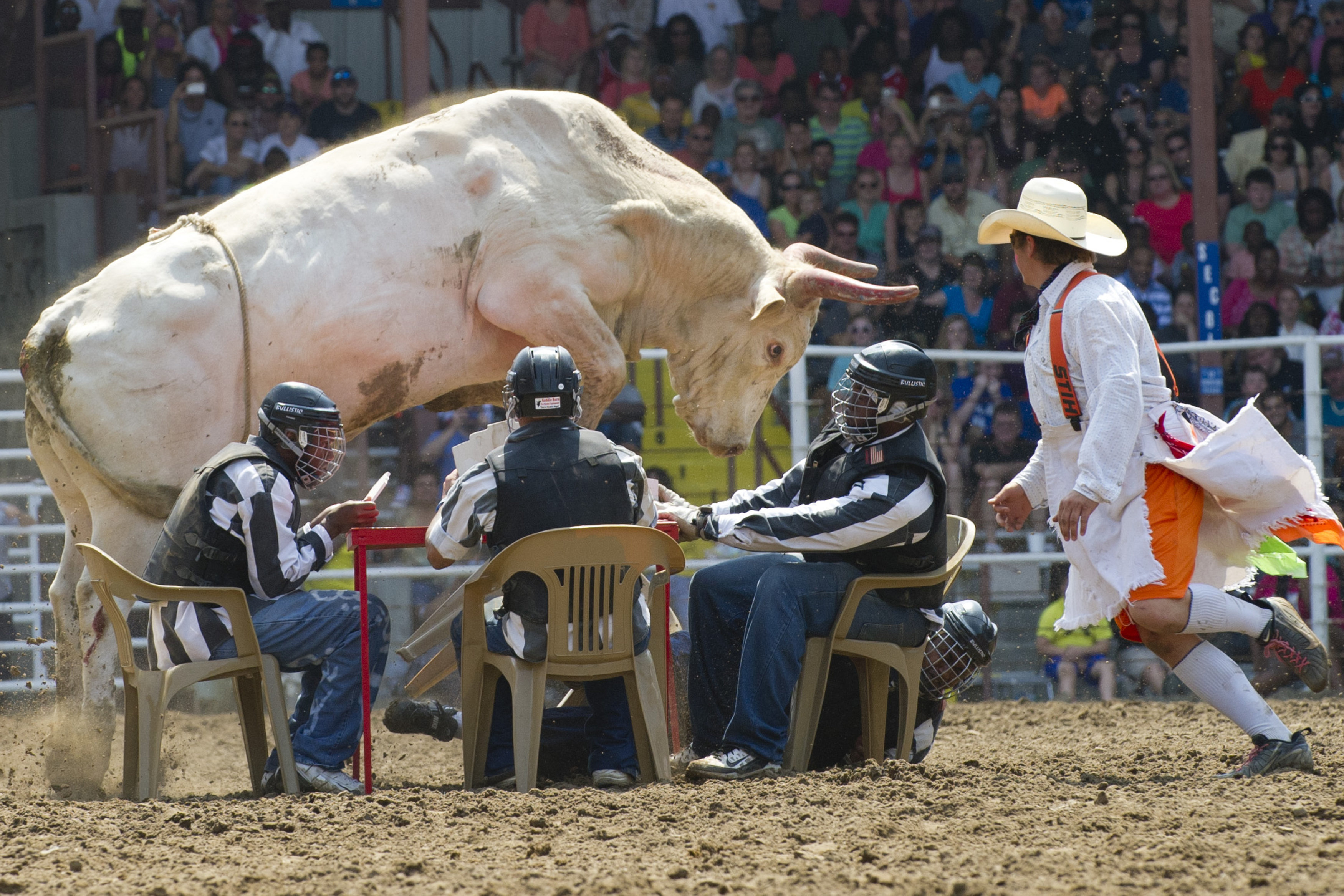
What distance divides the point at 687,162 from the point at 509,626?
665 cm

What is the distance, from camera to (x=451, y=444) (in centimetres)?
845

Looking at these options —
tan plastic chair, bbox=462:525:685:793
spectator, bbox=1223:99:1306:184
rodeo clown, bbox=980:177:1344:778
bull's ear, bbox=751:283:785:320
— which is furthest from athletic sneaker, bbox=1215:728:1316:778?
spectator, bbox=1223:99:1306:184

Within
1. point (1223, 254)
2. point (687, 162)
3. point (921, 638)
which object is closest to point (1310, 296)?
point (1223, 254)

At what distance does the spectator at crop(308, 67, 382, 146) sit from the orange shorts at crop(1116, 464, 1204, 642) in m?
6.99

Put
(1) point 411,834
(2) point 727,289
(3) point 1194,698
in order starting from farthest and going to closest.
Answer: (3) point 1194,698 < (2) point 727,289 < (1) point 411,834

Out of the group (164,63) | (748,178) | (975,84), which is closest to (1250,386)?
(975,84)

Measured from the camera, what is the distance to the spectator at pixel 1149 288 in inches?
400

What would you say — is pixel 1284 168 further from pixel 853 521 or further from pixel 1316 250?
pixel 853 521

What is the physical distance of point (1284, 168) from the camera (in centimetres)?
1084

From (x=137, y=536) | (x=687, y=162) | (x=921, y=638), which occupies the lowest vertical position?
(x=921, y=638)

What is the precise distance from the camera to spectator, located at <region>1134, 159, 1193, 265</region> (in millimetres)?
10508

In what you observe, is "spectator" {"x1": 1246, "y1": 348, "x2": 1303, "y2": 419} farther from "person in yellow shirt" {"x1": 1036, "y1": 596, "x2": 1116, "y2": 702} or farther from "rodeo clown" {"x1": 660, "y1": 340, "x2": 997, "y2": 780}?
"rodeo clown" {"x1": 660, "y1": 340, "x2": 997, "y2": 780}

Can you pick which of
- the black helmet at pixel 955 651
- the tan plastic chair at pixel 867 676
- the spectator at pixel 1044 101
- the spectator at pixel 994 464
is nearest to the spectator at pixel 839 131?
the spectator at pixel 1044 101

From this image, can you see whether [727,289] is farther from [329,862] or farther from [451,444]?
[329,862]
